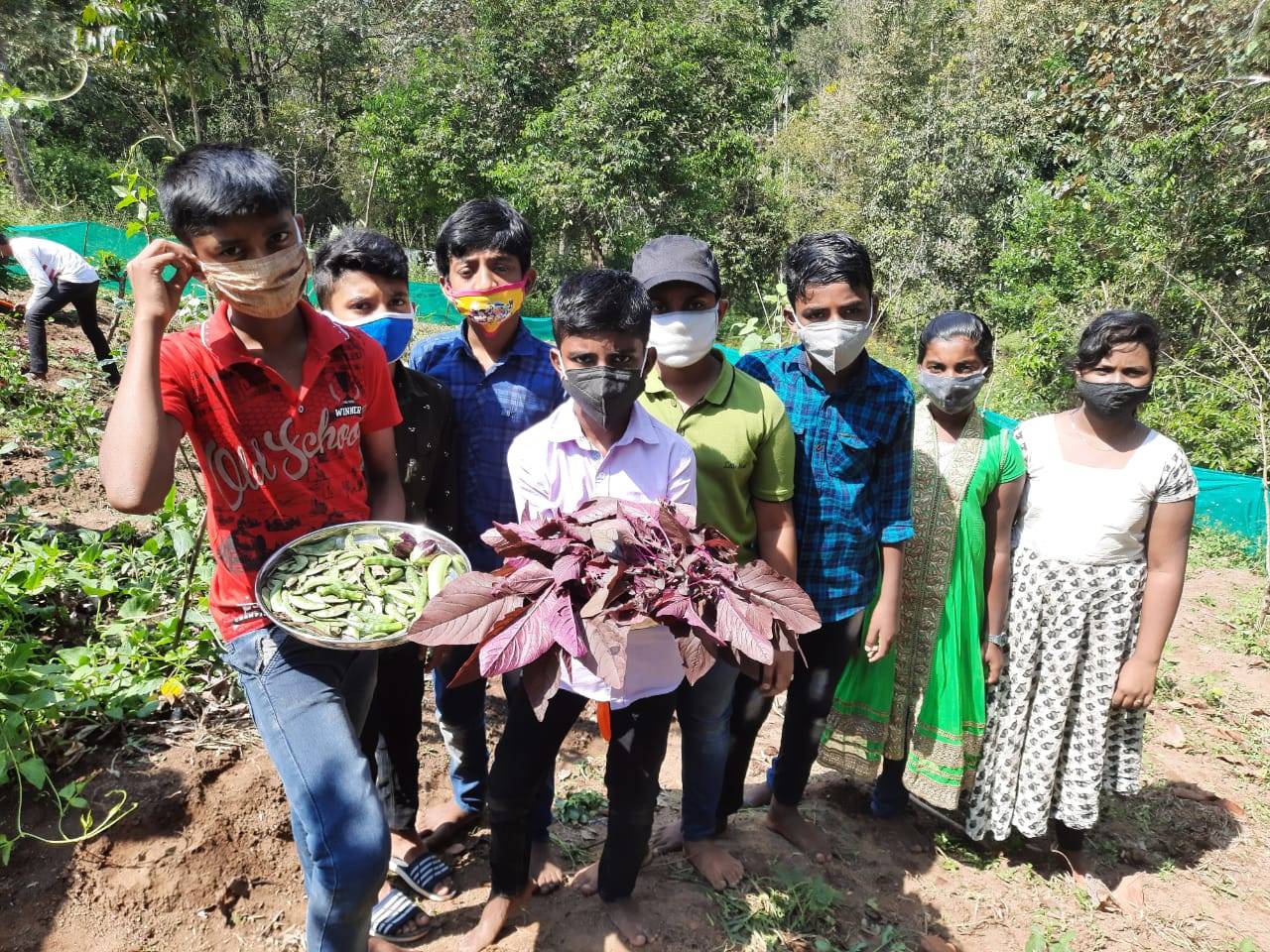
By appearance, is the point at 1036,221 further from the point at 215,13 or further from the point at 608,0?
the point at 215,13

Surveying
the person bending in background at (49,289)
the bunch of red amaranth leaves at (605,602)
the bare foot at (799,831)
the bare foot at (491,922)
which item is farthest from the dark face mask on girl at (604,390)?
the person bending in background at (49,289)

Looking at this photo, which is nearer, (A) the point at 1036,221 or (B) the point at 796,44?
(A) the point at 1036,221

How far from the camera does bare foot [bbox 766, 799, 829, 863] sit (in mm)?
2803

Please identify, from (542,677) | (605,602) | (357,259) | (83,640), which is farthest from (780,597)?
(83,640)

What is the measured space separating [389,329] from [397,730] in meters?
1.24

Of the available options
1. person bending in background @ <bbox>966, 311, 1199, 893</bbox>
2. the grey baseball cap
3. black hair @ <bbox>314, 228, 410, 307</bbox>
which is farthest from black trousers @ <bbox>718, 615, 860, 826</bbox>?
black hair @ <bbox>314, 228, 410, 307</bbox>

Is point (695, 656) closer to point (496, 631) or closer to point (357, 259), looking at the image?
point (496, 631)

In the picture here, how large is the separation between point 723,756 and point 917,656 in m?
0.87

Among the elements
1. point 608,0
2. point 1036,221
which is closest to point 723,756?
point 1036,221

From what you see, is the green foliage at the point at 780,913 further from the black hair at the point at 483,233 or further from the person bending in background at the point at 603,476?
the black hair at the point at 483,233

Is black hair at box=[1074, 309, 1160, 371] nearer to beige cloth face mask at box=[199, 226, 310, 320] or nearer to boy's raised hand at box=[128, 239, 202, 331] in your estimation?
beige cloth face mask at box=[199, 226, 310, 320]

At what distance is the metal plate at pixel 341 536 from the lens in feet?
5.37

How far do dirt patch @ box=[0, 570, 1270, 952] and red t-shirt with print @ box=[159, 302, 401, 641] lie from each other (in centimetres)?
116

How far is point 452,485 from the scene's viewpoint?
2.34 metres
